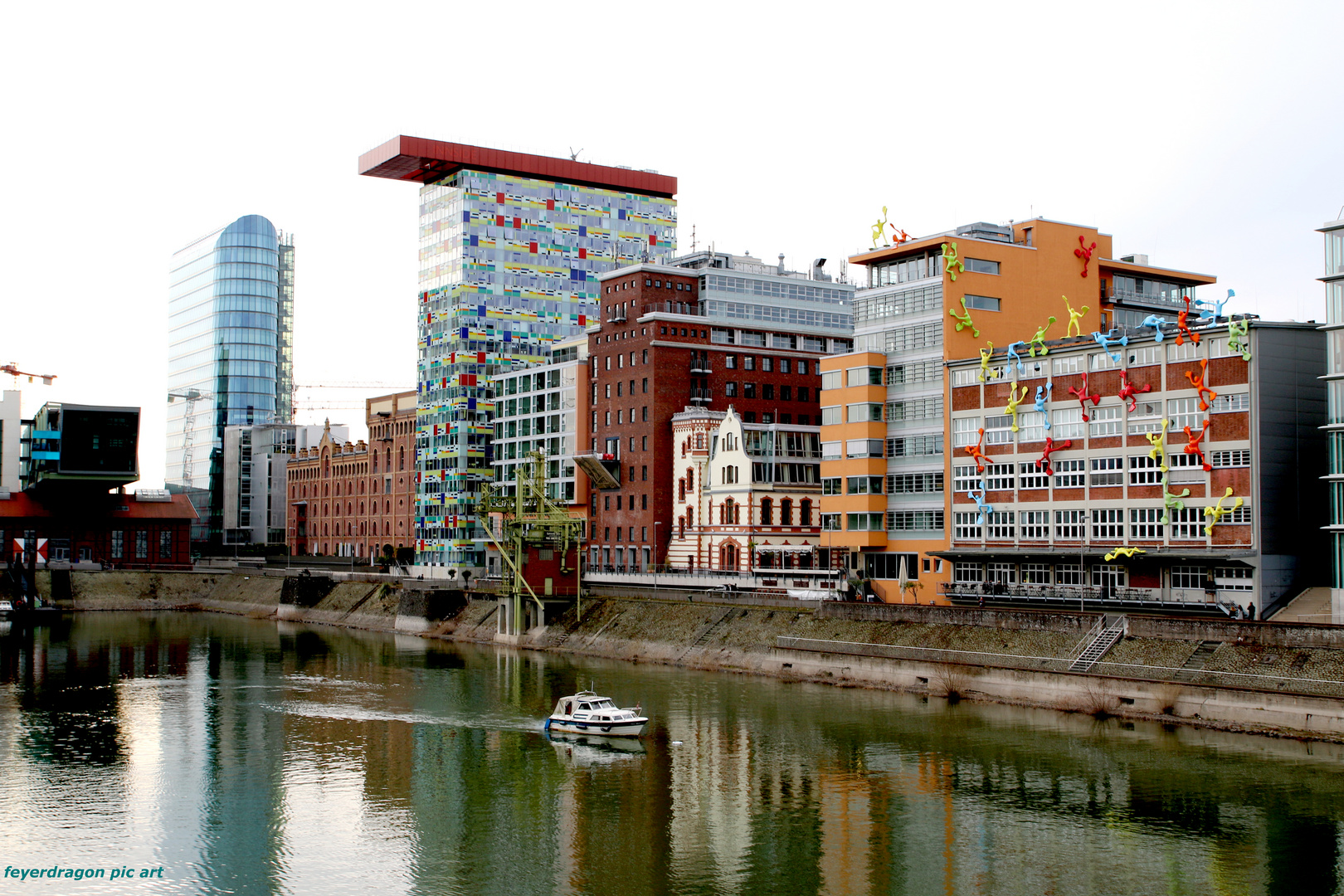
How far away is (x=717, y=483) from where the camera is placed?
126375 millimetres

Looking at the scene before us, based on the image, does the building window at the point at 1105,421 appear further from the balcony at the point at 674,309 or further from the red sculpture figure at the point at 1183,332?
the balcony at the point at 674,309

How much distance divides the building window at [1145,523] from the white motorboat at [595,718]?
3716cm

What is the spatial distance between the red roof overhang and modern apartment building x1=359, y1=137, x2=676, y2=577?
0.18 meters

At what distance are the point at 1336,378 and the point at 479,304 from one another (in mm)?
127868

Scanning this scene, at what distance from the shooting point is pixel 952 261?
102 meters

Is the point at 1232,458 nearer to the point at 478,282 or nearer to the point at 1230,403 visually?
the point at 1230,403

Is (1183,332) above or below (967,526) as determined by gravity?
above

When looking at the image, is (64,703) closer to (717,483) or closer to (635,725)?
(635,725)

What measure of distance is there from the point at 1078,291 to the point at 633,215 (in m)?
100

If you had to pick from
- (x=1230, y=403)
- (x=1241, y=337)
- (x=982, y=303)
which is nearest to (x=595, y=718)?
(x=1230, y=403)

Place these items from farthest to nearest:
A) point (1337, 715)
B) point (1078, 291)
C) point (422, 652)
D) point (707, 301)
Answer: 1. point (707, 301)
2. point (422, 652)
3. point (1078, 291)
4. point (1337, 715)

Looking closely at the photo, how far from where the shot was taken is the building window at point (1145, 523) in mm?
84725

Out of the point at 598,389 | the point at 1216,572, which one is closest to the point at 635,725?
the point at 1216,572

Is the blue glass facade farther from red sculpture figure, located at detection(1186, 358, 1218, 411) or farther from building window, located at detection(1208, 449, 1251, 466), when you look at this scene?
building window, located at detection(1208, 449, 1251, 466)
